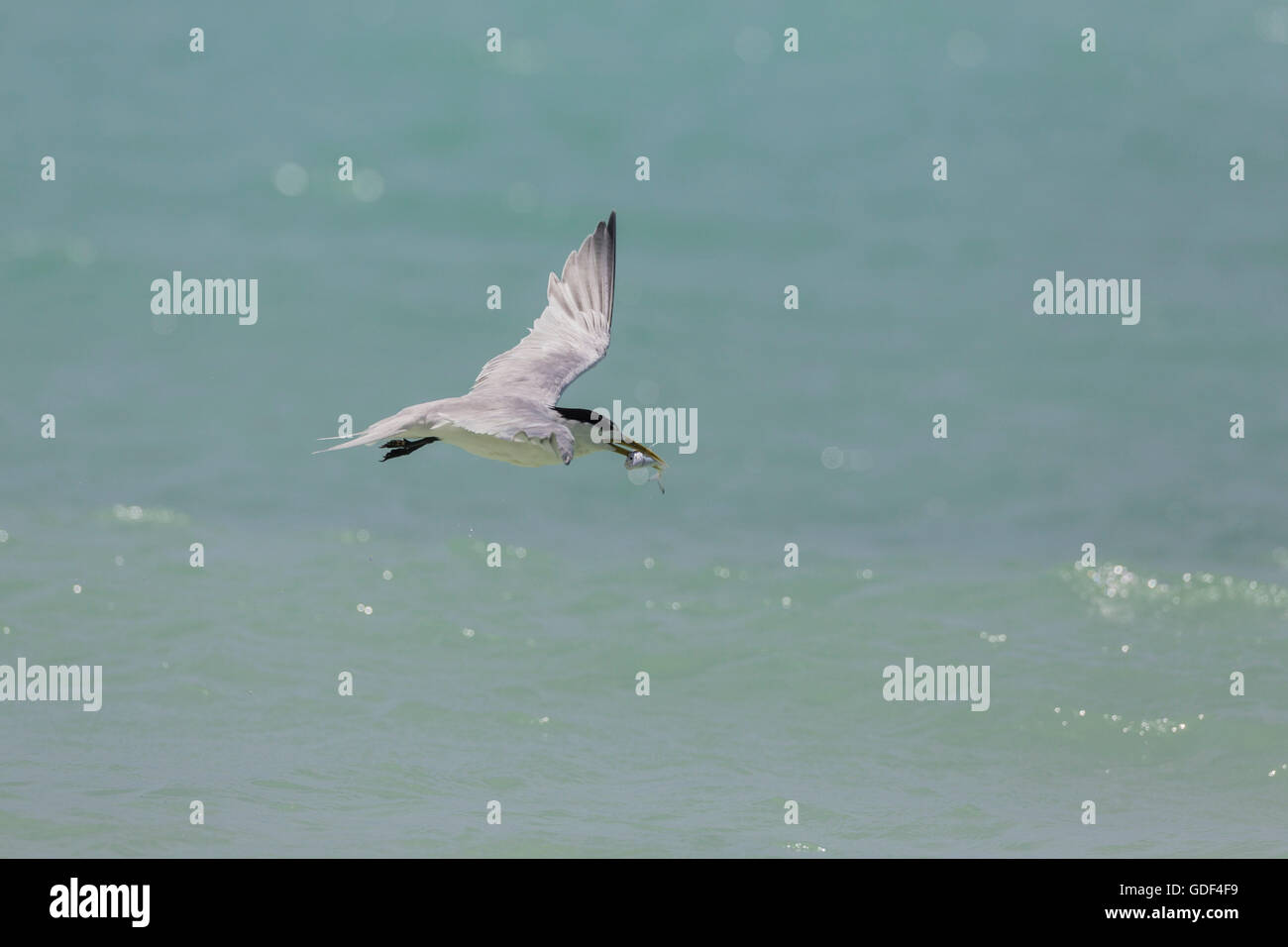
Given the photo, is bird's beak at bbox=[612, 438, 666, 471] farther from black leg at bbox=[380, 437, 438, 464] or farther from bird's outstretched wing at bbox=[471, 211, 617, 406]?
black leg at bbox=[380, 437, 438, 464]

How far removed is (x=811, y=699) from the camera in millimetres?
29516

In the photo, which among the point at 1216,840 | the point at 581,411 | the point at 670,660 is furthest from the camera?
the point at 670,660

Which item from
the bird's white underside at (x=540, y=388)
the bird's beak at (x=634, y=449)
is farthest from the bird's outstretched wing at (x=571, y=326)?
the bird's beak at (x=634, y=449)

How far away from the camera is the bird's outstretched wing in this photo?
13734 mm

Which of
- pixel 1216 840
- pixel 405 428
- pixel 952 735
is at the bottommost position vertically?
pixel 1216 840

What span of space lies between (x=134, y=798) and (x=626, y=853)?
8.11 m

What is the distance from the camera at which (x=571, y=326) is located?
588 inches

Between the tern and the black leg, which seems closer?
the tern

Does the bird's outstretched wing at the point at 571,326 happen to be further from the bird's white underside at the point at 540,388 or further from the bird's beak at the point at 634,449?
the bird's beak at the point at 634,449

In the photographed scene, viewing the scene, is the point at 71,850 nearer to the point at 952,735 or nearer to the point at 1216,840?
the point at 952,735

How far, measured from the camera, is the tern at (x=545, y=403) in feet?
37.2

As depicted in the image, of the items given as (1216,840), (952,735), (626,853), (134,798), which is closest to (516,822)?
(626,853)

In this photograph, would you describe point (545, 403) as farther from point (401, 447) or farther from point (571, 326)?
point (571, 326)

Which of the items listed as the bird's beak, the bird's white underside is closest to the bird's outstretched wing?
the bird's white underside
